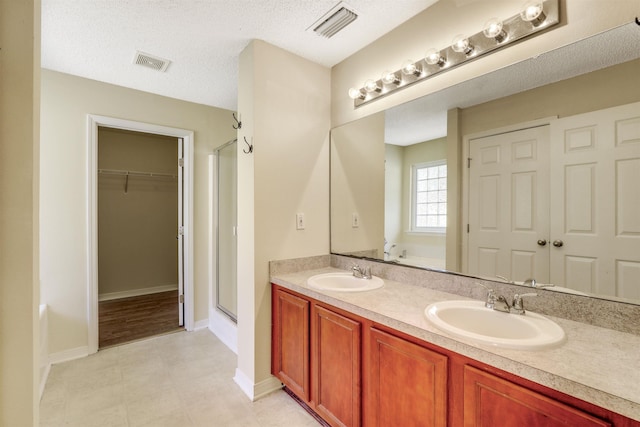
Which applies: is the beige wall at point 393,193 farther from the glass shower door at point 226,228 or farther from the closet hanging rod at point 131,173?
the closet hanging rod at point 131,173

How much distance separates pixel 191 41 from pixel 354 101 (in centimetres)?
121

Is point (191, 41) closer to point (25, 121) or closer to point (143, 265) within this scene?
point (25, 121)

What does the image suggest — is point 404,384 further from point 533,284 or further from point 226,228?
point 226,228

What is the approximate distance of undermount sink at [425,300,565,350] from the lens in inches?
39.0

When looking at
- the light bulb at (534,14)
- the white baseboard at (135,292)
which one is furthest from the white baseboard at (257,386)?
the white baseboard at (135,292)

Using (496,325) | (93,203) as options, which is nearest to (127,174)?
(93,203)

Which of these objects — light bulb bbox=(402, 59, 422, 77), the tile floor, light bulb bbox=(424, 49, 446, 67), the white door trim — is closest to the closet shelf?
the white door trim

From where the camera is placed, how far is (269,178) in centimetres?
210

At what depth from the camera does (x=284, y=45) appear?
2119 millimetres

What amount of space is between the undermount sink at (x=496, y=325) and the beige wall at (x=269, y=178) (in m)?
1.18

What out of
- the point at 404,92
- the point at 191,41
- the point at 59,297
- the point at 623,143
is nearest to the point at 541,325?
the point at 623,143

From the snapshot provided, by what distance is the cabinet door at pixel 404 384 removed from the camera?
44.5 inches

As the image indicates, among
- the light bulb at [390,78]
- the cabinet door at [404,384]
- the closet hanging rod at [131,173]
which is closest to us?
the cabinet door at [404,384]

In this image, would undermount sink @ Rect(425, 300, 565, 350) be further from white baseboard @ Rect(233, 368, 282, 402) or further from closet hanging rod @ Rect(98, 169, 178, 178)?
closet hanging rod @ Rect(98, 169, 178, 178)
